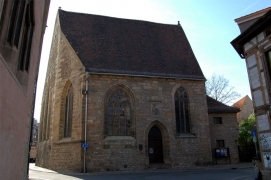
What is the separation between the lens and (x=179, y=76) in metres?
17.4

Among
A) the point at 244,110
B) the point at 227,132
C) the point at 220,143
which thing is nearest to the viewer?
the point at 220,143

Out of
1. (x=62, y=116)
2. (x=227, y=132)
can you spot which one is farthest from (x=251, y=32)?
(x=62, y=116)

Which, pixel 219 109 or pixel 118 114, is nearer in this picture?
pixel 118 114

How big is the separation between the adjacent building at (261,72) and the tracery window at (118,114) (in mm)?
8283

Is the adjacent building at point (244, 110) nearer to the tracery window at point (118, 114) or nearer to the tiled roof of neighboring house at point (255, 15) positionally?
the tracery window at point (118, 114)

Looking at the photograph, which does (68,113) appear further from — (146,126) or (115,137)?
(146,126)

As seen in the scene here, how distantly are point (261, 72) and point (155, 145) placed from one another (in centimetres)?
907

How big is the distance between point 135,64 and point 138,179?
28.8ft

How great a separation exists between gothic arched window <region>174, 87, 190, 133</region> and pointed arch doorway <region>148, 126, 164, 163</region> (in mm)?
1457

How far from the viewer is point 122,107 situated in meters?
16.0

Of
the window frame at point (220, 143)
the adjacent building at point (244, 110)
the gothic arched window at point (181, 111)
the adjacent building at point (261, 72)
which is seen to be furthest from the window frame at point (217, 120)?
the adjacent building at point (244, 110)

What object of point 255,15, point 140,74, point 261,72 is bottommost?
point 261,72

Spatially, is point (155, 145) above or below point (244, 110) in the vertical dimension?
below

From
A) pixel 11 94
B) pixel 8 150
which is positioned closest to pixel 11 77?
pixel 11 94
